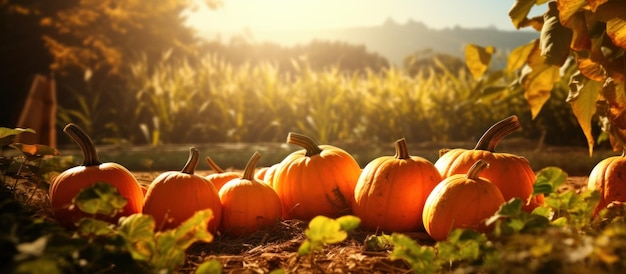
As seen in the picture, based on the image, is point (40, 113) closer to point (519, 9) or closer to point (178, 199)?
point (178, 199)

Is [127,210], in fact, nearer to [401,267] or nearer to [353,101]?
[401,267]

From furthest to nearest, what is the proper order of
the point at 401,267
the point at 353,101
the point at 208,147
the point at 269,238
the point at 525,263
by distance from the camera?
1. the point at 353,101
2. the point at 208,147
3. the point at 269,238
4. the point at 401,267
5. the point at 525,263

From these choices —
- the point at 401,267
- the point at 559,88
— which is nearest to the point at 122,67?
the point at 559,88

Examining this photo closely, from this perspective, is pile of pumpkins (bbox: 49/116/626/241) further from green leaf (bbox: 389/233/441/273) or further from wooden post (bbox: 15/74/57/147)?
wooden post (bbox: 15/74/57/147)

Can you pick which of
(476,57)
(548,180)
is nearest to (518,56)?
(476,57)

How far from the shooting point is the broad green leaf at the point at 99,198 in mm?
1422

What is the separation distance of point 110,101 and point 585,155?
6.71 metres

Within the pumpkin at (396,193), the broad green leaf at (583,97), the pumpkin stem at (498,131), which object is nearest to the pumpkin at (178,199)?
the pumpkin at (396,193)

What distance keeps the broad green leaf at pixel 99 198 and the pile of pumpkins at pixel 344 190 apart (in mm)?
591

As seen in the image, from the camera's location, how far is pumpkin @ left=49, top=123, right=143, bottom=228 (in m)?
2.17

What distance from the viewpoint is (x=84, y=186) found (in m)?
2.18

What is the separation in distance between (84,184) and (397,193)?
1103mm

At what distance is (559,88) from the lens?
6246mm

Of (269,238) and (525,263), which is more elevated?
(525,263)
